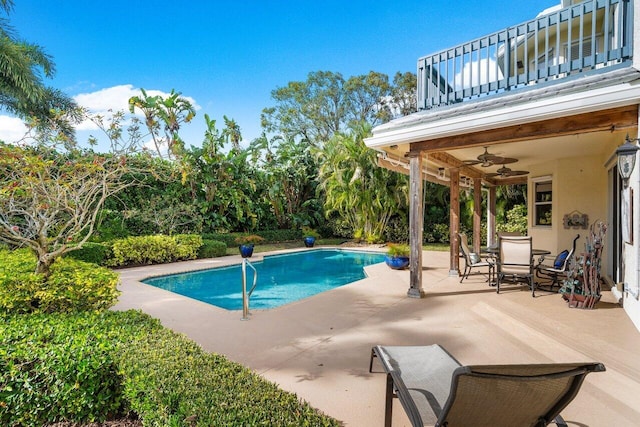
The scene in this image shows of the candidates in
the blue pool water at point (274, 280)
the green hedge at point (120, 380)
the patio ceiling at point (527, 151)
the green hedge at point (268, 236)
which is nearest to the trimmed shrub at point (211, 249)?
the green hedge at point (268, 236)

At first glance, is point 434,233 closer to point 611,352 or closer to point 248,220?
point 248,220

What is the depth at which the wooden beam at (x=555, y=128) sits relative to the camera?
4.94 m

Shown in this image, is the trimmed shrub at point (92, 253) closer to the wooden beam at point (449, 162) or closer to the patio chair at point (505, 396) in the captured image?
the wooden beam at point (449, 162)

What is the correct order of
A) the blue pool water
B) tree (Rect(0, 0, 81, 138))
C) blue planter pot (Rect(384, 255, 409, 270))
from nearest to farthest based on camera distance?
the blue pool water → blue planter pot (Rect(384, 255, 409, 270)) → tree (Rect(0, 0, 81, 138))

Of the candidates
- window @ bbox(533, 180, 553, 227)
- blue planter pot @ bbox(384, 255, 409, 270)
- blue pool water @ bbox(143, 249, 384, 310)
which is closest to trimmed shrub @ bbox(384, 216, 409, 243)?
blue pool water @ bbox(143, 249, 384, 310)

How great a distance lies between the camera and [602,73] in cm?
483

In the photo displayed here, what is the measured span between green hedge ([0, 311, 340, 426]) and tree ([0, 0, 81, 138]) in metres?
10.3

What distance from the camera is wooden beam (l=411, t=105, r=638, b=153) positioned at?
4938 millimetres

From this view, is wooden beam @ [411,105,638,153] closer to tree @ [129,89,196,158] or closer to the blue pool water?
the blue pool water

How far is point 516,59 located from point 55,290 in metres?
7.14

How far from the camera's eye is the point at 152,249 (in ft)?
41.9

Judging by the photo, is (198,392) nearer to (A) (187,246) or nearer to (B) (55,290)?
(B) (55,290)

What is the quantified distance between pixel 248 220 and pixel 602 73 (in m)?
16.6

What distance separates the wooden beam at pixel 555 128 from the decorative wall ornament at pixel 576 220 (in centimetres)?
539
